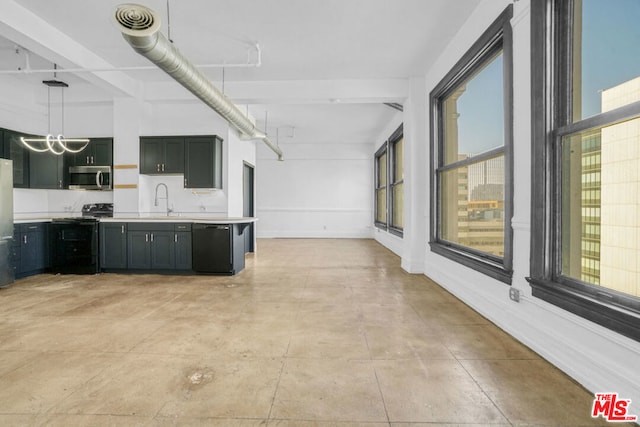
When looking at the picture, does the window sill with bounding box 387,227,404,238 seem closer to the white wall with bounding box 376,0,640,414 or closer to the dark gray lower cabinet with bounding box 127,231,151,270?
the white wall with bounding box 376,0,640,414

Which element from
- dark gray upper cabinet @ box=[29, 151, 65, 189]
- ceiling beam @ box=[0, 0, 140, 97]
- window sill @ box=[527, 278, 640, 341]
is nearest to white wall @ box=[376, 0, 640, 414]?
window sill @ box=[527, 278, 640, 341]

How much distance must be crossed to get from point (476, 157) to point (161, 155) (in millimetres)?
5310

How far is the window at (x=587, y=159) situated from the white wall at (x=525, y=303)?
0.46 feet

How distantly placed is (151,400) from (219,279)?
325 centimetres

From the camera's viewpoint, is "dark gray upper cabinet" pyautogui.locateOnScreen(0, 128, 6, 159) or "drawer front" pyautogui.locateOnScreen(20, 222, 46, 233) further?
"dark gray upper cabinet" pyautogui.locateOnScreen(0, 128, 6, 159)

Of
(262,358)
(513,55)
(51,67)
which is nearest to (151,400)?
(262,358)

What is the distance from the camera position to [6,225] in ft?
14.9

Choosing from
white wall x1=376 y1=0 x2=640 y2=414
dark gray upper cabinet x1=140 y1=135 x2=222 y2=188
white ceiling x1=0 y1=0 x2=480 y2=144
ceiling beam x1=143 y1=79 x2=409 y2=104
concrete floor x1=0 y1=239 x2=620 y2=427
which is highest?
white ceiling x1=0 y1=0 x2=480 y2=144

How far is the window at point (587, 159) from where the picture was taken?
6.31 feet

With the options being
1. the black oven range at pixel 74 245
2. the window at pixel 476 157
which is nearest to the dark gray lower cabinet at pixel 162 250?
the black oven range at pixel 74 245

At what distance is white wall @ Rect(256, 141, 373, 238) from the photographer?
11.4 m

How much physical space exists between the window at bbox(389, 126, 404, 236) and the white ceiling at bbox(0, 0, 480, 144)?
2851 mm

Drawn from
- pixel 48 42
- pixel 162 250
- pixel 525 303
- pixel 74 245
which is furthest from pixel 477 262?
pixel 74 245

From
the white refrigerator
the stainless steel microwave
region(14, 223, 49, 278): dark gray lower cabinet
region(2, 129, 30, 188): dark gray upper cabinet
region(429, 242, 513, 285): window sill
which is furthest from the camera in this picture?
the stainless steel microwave
